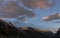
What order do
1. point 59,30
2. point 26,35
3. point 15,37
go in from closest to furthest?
point 15,37, point 26,35, point 59,30

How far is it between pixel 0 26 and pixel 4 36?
18.5 inches

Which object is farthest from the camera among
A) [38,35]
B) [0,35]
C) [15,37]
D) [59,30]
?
[59,30]

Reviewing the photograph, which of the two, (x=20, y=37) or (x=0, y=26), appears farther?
→ (x=20, y=37)

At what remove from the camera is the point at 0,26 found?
6.70m

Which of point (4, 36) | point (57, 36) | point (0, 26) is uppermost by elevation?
point (57, 36)

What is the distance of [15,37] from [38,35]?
6.06ft

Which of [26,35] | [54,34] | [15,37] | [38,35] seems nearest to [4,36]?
[15,37]

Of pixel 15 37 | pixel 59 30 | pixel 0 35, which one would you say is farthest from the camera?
pixel 59 30

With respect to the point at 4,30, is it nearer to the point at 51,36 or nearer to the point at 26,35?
the point at 26,35

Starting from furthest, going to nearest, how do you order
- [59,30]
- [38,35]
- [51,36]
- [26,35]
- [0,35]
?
[59,30] < [51,36] < [38,35] < [26,35] < [0,35]

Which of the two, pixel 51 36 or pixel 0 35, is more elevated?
pixel 51 36

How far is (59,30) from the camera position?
11.7m

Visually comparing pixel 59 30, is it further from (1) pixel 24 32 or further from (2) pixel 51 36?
(1) pixel 24 32

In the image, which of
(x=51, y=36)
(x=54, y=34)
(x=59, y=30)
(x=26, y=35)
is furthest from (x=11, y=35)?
(x=59, y=30)
